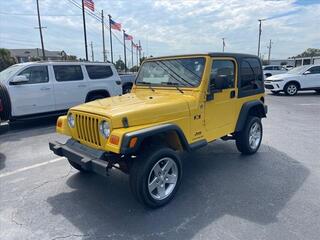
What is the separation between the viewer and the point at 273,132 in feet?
23.4

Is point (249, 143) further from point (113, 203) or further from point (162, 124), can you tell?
point (113, 203)

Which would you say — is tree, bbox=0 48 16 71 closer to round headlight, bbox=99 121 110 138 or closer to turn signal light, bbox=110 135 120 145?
round headlight, bbox=99 121 110 138

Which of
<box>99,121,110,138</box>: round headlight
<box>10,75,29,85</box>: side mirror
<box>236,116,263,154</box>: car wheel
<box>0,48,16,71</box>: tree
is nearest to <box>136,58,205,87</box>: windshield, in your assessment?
<box>99,121,110,138</box>: round headlight

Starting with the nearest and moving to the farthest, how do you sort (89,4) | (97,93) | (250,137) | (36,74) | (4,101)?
(250,137) < (4,101) < (36,74) < (97,93) < (89,4)

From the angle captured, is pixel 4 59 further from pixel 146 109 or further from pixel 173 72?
pixel 146 109

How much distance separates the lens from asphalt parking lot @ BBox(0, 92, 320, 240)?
2.99m

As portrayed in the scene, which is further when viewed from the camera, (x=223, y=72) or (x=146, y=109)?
(x=223, y=72)

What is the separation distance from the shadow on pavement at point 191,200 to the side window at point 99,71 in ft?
17.2

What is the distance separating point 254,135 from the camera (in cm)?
541

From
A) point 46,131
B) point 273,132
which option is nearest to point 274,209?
point 273,132

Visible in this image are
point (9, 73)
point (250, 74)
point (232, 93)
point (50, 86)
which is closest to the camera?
point (232, 93)

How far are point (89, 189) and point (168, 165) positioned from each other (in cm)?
129

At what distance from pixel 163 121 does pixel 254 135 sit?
2672 millimetres

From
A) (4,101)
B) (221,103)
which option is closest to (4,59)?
(4,101)
